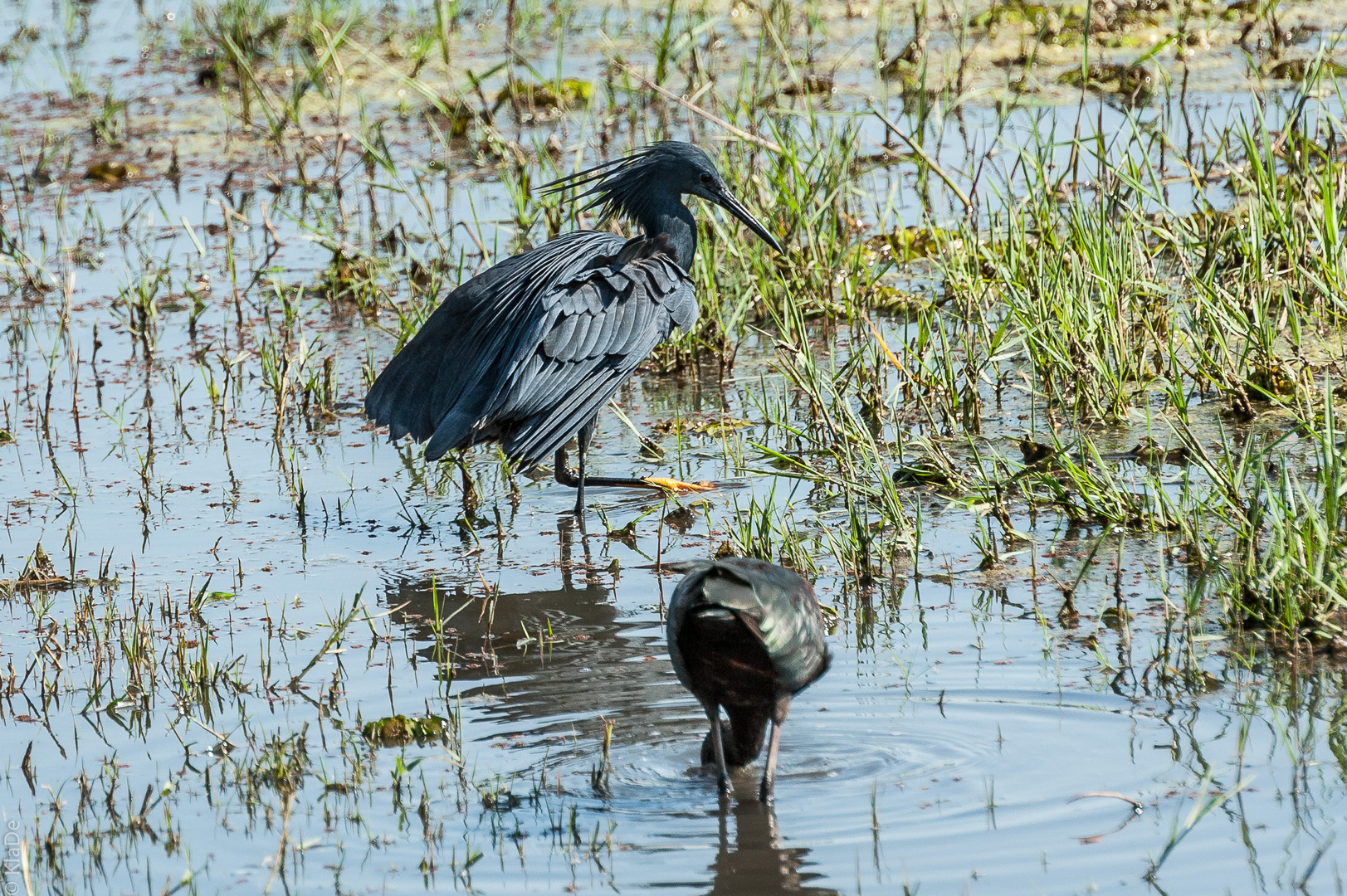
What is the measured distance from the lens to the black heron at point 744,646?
11.4ft

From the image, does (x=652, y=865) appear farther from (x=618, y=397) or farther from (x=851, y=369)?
(x=618, y=397)

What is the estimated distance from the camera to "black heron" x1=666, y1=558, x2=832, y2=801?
348cm

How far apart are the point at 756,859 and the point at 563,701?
37.9 inches

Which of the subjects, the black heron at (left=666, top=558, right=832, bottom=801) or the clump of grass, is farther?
the clump of grass

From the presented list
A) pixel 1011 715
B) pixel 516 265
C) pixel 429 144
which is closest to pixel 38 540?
pixel 516 265

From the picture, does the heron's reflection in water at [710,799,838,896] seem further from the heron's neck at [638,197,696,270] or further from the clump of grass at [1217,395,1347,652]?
the heron's neck at [638,197,696,270]

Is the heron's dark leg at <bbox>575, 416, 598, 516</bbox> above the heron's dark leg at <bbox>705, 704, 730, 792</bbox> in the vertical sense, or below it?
above

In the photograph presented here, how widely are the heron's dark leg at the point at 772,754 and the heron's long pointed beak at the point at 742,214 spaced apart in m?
3.04

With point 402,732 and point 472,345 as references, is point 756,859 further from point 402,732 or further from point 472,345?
point 472,345

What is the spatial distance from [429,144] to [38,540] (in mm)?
4861

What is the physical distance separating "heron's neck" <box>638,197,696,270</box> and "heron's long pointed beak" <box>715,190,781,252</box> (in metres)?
0.14

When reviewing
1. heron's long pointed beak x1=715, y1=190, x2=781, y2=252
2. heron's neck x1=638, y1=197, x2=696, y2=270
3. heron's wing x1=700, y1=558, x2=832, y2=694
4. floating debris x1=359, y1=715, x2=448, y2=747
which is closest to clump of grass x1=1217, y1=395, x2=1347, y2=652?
heron's wing x1=700, y1=558, x2=832, y2=694

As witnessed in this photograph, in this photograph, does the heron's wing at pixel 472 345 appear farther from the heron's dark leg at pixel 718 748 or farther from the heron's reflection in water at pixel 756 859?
the heron's reflection in water at pixel 756 859

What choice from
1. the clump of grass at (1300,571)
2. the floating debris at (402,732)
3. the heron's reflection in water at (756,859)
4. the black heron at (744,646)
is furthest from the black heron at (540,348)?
the clump of grass at (1300,571)
